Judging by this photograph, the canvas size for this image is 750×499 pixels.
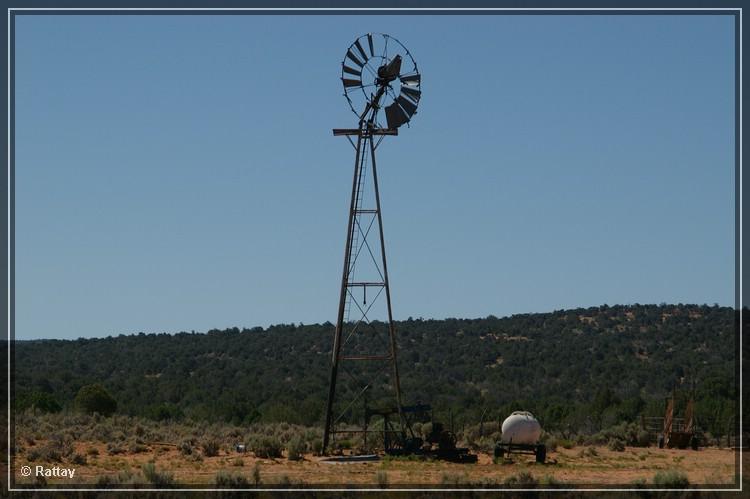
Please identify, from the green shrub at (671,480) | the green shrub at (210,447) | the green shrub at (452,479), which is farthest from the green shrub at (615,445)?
the green shrub at (452,479)

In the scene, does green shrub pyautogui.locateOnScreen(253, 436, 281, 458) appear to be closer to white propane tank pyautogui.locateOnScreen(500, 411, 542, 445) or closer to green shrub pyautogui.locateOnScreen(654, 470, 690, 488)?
white propane tank pyautogui.locateOnScreen(500, 411, 542, 445)

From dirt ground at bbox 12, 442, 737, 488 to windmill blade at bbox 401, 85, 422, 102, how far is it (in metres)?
10.1

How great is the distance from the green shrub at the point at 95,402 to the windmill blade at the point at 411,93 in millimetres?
23098

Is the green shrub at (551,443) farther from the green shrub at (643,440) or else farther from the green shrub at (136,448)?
the green shrub at (136,448)

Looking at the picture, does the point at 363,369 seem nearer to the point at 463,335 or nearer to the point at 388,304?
the point at 463,335

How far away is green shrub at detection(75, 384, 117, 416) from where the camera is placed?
173 feet

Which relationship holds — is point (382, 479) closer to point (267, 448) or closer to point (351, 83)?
point (267, 448)

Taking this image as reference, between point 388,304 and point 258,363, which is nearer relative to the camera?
point 388,304

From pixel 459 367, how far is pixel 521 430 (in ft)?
136

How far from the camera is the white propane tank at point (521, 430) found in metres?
36.2

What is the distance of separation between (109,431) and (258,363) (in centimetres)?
4364

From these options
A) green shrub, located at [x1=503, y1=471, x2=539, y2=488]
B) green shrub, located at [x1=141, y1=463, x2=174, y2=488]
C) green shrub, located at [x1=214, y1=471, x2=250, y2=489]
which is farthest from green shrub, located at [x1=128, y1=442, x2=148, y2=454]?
green shrub, located at [x1=503, y1=471, x2=539, y2=488]

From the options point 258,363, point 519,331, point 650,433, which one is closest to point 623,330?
point 519,331

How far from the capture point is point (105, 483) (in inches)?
1100
